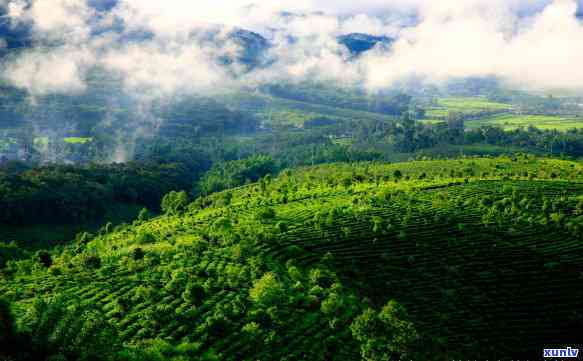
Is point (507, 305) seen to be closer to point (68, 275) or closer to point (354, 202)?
point (354, 202)

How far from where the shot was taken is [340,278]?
6675 cm

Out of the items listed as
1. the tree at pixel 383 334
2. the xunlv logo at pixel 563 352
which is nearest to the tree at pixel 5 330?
the tree at pixel 383 334

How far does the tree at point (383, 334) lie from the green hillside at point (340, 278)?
0.43ft

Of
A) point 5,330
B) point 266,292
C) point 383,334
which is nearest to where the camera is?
point 5,330

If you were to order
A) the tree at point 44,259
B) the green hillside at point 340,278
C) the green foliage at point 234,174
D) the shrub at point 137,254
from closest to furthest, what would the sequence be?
the green hillside at point 340,278
the shrub at point 137,254
the tree at point 44,259
the green foliage at point 234,174

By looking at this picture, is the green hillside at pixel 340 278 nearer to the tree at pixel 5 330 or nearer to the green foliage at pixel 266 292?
the green foliage at pixel 266 292

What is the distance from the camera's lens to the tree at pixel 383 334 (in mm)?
47562

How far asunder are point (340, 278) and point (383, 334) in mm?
18401

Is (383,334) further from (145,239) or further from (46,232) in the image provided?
(46,232)

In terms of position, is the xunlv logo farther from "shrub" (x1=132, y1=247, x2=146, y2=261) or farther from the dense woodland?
"shrub" (x1=132, y1=247, x2=146, y2=261)

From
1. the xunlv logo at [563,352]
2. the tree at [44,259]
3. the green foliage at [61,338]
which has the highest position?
the green foliage at [61,338]

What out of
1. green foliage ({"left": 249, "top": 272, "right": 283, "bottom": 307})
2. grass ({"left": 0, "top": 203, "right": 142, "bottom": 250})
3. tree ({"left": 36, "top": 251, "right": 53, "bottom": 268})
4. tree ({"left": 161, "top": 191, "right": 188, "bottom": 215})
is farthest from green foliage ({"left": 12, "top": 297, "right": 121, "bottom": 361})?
grass ({"left": 0, "top": 203, "right": 142, "bottom": 250})

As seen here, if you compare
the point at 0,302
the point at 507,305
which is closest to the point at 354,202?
the point at 507,305

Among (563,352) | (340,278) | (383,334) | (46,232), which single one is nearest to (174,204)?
(46,232)
